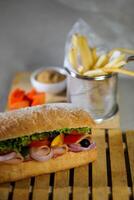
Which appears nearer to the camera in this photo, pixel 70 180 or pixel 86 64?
pixel 70 180

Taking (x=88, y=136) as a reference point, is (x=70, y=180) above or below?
below

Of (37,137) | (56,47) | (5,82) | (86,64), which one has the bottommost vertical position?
(37,137)

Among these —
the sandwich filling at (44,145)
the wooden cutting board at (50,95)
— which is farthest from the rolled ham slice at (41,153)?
the wooden cutting board at (50,95)

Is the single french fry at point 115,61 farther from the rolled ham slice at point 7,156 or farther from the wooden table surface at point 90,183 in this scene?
the rolled ham slice at point 7,156

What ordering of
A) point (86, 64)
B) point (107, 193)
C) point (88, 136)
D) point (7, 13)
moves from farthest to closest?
1. point (7, 13)
2. point (86, 64)
3. point (88, 136)
4. point (107, 193)

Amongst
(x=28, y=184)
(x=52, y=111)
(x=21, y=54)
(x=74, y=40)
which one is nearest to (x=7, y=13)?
(x=21, y=54)

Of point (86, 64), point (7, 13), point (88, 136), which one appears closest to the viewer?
point (88, 136)

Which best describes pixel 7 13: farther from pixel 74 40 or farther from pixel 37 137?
pixel 37 137
